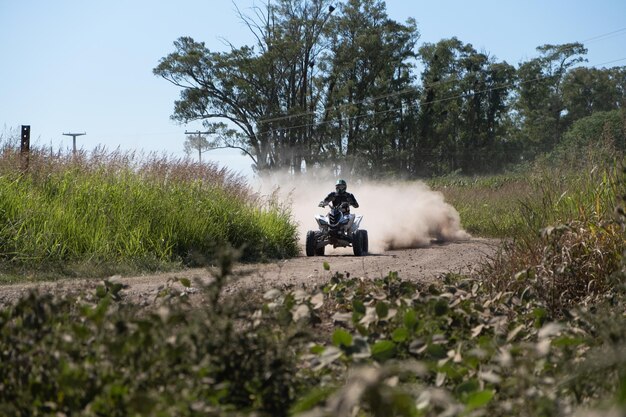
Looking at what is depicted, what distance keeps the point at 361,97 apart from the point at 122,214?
45.2m

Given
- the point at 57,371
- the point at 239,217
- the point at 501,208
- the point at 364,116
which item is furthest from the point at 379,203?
the point at 364,116

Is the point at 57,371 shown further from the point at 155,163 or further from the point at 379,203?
the point at 379,203

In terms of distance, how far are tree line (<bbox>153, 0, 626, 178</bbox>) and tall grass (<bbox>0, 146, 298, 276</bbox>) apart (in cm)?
3557

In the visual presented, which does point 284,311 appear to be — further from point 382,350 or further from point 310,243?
point 310,243

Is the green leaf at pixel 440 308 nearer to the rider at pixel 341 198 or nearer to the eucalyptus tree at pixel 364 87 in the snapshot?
the rider at pixel 341 198

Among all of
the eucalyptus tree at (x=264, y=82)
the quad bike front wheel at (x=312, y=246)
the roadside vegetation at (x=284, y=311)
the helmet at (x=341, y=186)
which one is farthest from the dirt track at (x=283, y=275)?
the eucalyptus tree at (x=264, y=82)

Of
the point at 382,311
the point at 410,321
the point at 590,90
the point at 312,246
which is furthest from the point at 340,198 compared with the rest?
the point at 590,90

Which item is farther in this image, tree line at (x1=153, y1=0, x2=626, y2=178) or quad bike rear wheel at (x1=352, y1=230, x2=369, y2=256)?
tree line at (x1=153, y1=0, x2=626, y2=178)

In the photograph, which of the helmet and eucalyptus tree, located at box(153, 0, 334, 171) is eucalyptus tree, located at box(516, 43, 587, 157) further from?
the helmet

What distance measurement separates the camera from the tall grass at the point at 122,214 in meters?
13.4

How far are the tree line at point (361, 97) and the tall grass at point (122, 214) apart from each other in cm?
3557

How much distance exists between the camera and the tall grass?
44.1 feet

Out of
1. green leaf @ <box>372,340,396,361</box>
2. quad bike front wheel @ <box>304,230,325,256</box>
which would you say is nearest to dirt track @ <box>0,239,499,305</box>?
green leaf @ <box>372,340,396,361</box>

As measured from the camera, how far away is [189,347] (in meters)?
3.80
